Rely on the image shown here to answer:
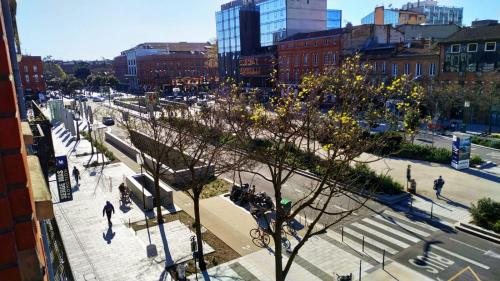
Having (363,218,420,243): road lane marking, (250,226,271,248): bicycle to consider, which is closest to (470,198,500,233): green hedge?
(363,218,420,243): road lane marking

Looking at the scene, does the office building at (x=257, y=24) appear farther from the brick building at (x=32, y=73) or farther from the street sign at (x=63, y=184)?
the street sign at (x=63, y=184)

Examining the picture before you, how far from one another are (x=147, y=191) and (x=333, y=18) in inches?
2922

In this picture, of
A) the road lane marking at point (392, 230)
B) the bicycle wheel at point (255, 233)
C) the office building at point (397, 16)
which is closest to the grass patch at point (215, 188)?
the bicycle wheel at point (255, 233)

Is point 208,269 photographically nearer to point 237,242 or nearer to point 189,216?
point 237,242

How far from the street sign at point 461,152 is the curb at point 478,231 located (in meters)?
9.75

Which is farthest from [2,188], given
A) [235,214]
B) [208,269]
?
[235,214]

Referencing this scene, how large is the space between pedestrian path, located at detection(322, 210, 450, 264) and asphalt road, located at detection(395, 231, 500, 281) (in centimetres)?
54

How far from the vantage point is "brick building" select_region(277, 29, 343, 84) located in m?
59.3

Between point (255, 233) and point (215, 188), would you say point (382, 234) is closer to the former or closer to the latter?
point (255, 233)

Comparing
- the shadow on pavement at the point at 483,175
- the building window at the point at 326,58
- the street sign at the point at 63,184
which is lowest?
the shadow on pavement at the point at 483,175

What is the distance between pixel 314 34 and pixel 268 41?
57.9ft

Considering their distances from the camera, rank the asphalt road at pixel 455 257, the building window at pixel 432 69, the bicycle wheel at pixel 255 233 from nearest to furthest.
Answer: the asphalt road at pixel 455 257 → the bicycle wheel at pixel 255 233 → the building window at pixel 432 69

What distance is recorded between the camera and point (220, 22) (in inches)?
3593

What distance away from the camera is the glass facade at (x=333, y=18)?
85.2m
